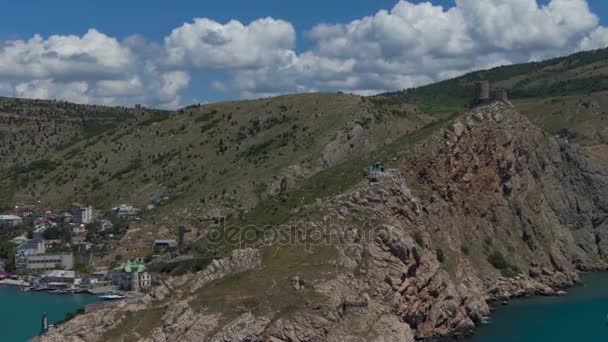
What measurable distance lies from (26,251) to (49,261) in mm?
5674

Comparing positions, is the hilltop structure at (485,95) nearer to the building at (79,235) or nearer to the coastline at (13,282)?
the building at (79,235)

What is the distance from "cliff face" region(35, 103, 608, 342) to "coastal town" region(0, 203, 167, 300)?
36151mm

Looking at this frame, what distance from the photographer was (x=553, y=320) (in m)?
98.2

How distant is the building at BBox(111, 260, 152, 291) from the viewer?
121 meters

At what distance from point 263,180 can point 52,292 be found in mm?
36960

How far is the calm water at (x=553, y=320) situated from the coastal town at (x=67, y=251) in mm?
45693

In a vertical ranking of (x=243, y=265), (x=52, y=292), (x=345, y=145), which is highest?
(x=345, y=145)

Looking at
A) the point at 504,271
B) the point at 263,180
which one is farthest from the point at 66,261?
the point at 504,271

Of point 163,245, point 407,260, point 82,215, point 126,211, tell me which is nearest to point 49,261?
point 126,211

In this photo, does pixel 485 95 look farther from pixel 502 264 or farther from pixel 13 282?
pixel 13 282

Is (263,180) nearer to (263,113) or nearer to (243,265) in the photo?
(263,113)

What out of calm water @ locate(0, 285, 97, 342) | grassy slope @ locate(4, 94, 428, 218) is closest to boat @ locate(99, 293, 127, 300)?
calm water @ locate(0, 285, 97, 342)

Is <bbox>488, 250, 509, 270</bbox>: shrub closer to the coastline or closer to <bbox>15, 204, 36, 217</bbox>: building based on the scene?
the coastline

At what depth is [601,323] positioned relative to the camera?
97188 millimetres
